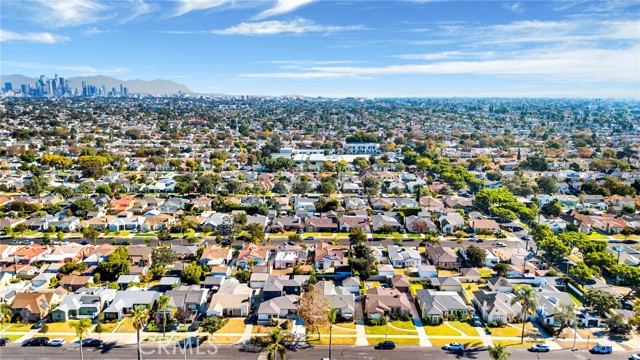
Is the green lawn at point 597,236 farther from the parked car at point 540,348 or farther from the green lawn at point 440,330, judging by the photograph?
the green lawn at point 440,330

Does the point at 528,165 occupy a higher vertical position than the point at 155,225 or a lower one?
higher

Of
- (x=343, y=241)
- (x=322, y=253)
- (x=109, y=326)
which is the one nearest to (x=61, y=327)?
(x=109, y=326)

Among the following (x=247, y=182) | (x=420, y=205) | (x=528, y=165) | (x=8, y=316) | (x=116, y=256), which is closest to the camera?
(x=8, y=316)

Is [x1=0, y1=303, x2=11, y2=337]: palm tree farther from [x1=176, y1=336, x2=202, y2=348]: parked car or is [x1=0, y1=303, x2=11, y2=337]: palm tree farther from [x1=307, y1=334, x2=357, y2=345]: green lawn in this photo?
[x1=307, y1=334, x2=357, y2=345]: green lawn

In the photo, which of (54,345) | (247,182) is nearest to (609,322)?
(54,345)

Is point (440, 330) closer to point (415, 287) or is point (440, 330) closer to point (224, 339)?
point (415, 287)

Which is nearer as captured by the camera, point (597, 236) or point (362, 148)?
point (597, 236)

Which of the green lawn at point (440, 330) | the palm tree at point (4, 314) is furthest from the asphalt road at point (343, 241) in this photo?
the green lawn at point (440, 330)

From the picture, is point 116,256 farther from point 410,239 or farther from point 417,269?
point 410,239
